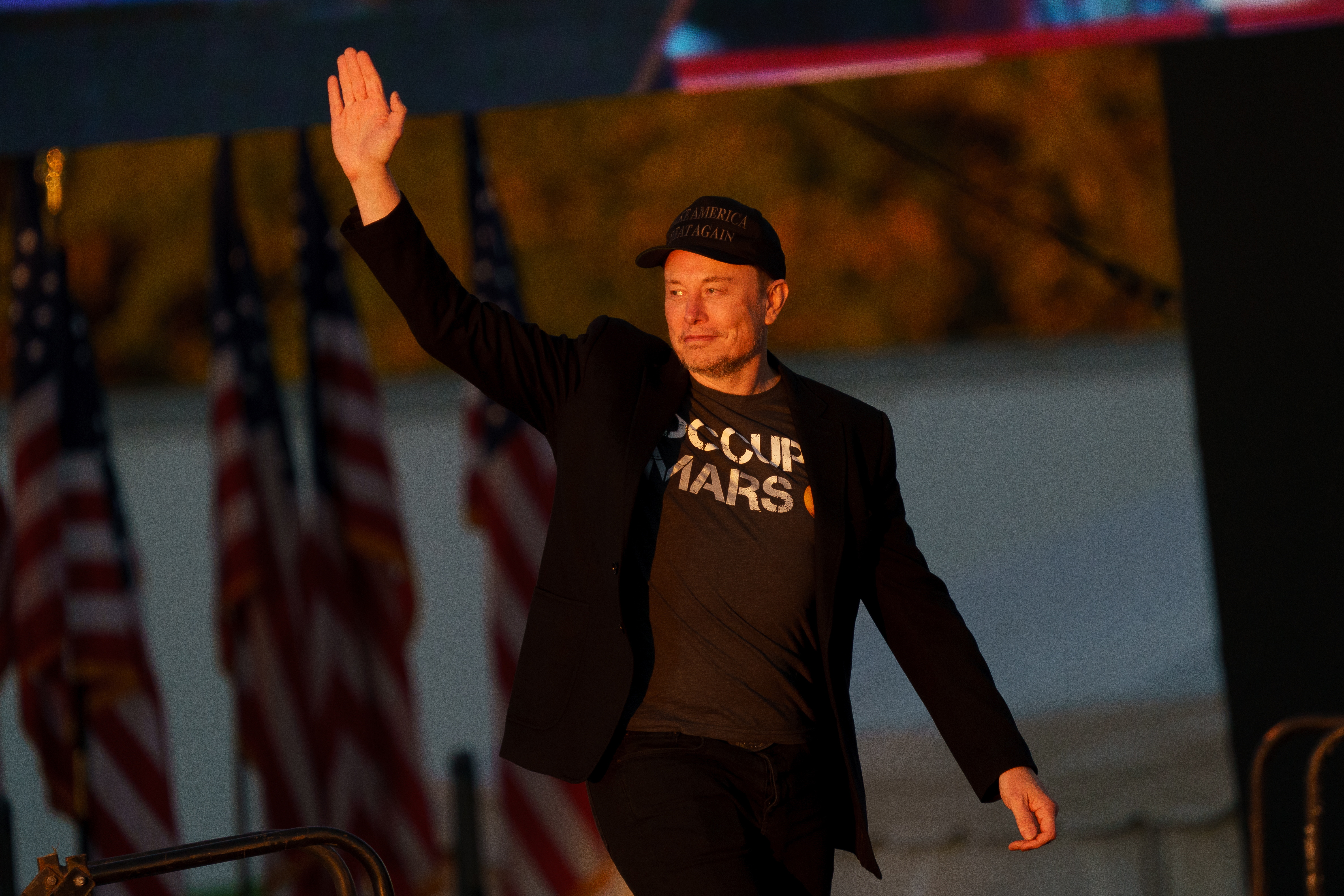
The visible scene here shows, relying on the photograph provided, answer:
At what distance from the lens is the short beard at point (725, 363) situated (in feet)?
10.6

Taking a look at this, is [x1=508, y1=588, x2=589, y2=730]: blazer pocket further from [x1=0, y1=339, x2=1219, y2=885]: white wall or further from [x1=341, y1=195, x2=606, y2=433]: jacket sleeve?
[x1=0, y1=339, x2=1219, y2=885]: white wall

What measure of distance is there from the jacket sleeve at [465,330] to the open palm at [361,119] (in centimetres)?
10

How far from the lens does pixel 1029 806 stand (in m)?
3.17

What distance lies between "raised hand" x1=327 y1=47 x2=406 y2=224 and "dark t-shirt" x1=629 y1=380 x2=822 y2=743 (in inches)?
29.0

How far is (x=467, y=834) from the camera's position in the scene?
24.9 feet

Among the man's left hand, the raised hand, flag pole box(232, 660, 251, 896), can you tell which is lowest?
flag pole box(232, 660, 251, 896)

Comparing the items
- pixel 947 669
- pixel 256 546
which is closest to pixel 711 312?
pixel 947 669

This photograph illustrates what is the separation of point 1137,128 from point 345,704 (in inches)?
551

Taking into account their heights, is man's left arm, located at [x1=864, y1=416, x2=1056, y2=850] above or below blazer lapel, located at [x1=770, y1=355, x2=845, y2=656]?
below

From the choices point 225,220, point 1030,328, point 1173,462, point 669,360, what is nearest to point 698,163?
point 1030,328

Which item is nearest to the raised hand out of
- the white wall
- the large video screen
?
the large video screen

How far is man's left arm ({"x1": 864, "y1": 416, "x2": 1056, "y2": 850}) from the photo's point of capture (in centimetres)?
320

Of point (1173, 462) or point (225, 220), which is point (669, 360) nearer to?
point (225, 220)

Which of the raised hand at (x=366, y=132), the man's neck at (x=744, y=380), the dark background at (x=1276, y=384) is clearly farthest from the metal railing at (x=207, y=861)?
the dark background at (x=1276, y=384)
